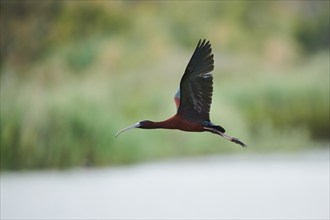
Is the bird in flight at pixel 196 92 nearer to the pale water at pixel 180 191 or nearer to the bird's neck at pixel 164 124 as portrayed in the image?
the bird's neck at pixel 164 124

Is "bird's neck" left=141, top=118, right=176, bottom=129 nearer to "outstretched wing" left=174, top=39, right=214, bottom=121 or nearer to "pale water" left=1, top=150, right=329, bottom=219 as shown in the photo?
"outstretched wing" left=174, top=39, right=214, bottom=121

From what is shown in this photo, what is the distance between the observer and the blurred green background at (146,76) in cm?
609

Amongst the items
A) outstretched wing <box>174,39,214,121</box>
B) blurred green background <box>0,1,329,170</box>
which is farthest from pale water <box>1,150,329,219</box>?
outstretched wing <box>174,39,214,121</box>

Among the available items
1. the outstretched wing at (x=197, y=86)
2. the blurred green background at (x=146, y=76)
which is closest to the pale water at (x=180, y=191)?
the blurred green background at (x=146, y=76)

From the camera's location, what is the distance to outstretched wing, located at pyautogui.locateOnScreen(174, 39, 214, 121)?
8.52 feet

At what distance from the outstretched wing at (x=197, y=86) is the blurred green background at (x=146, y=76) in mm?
3336

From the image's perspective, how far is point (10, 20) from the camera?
8102mm

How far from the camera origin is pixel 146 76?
7.60 meters

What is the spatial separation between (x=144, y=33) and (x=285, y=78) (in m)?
1.58

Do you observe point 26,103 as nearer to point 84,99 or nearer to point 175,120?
point 84,99

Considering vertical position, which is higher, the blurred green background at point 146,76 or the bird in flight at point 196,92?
the blurred green background at point 146,76

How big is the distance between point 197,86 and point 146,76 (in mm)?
4992

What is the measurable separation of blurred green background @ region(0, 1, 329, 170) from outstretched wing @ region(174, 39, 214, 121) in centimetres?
334

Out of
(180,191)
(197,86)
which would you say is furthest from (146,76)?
(197,86)
